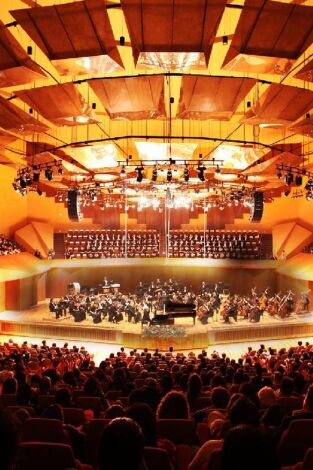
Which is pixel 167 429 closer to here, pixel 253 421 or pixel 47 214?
pixel 253 421

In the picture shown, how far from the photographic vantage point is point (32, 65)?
344 inches

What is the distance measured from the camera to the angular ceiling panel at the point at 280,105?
10.2m

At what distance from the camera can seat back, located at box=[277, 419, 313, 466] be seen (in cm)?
333

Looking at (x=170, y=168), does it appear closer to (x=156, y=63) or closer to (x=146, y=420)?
(x=156, y=63)

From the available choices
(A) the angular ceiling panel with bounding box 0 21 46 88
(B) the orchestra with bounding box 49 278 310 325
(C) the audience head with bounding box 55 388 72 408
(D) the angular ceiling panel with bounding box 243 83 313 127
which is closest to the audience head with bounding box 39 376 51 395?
(C) the audience head with bounding box 55 388 72 408

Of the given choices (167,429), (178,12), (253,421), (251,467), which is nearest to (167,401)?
(167,429)

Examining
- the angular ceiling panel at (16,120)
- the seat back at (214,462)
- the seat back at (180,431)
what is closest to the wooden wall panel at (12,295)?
the angular ceiling panel at (16,120)

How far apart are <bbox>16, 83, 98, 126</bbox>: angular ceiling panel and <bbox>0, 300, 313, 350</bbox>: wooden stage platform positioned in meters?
8.00

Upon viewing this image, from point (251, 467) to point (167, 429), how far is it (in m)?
2.36

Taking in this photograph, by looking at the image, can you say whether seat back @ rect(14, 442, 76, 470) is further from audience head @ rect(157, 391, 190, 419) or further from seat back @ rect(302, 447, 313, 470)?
audience head @ rect(157, 391, 190, 419)

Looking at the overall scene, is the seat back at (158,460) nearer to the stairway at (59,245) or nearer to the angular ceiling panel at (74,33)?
the angular ceiling panel at (74,33)

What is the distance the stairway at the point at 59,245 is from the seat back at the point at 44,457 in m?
23.1

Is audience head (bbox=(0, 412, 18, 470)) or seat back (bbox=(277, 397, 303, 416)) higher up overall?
audience head (bbox=(0, 412, 18, 470))

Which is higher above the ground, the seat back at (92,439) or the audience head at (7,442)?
the audience head at (7,442)
